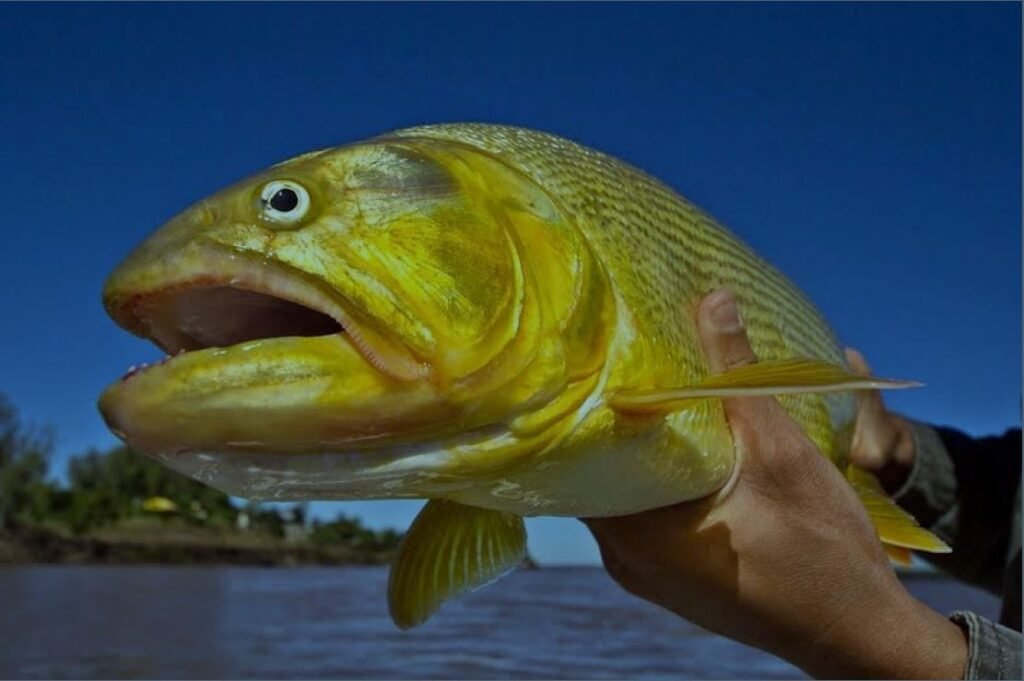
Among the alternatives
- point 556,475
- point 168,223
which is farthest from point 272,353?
point 556,475

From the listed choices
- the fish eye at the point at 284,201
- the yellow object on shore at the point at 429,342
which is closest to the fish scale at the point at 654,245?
the yellow object on shore at the point at 429,342

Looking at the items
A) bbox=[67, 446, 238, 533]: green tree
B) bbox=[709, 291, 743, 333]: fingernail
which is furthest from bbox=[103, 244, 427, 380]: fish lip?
bbox=[67, 446, 238, 533]: green tree

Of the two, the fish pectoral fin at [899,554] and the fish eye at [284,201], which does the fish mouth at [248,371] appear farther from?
the fish pectoral fin at [899,554]

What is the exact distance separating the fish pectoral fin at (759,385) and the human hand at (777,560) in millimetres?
297

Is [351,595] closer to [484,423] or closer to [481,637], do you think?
[481,637]

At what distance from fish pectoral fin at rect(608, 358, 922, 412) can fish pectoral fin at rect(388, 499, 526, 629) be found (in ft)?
1.89

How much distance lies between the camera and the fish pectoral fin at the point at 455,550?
2426 millimetres

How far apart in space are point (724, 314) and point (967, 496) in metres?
2.80

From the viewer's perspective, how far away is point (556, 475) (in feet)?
6.57

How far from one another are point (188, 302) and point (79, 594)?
76.3 feet

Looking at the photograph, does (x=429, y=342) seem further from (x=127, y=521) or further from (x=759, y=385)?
(x=127, y=521)

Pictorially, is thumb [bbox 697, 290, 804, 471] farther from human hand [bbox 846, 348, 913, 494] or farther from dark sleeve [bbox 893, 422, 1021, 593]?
dark sleeve [bbox 893, 422, 1021, 593]

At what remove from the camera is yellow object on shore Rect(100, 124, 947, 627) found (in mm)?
1671

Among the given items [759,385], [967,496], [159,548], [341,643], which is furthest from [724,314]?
[159,548]
